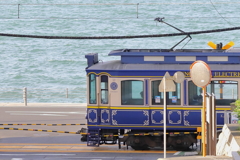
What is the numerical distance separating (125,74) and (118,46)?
183 ft

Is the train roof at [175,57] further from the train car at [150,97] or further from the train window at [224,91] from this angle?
the train window at [224,91]

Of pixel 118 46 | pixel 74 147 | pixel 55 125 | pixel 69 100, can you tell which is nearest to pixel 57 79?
pixel 69 100

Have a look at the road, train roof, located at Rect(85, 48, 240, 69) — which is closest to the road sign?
the road

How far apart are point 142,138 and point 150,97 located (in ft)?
4.70

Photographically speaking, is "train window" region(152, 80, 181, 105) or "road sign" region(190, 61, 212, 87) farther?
"train window" region(152, 80, 181, 105)

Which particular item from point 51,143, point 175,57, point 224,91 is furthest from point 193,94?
point 51,143

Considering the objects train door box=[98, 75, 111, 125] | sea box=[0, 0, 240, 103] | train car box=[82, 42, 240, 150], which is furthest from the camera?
sea box=[0, 0, 240, 103]

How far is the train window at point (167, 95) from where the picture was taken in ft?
72.5

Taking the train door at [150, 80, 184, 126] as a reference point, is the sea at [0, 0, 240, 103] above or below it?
above

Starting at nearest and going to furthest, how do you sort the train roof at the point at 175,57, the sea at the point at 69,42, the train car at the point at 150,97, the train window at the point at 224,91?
the train window at the point at 224,91 → the train car at the point at 150,97 → the train roof at the point at 175,57 → the sea at the point at 69,42

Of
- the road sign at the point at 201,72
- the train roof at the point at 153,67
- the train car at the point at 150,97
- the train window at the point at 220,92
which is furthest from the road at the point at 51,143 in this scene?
the train roof at the point at 153,67

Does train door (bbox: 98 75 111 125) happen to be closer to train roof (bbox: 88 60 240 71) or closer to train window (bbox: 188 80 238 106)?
train roof (bbox: 88 60 240 71)

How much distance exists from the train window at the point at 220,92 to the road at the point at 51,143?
1907 mm

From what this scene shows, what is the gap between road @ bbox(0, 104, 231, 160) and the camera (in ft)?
70.0
